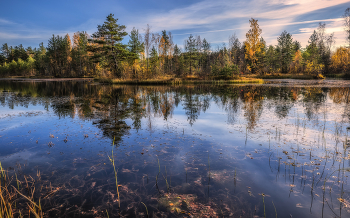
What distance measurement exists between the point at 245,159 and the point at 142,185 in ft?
11.5

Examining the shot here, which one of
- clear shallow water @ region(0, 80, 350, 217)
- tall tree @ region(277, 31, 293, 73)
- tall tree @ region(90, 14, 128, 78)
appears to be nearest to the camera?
clear shallow water @ region(0, 80, 350, 217)

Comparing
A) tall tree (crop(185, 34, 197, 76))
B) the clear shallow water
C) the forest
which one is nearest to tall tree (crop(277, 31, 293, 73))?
the forest

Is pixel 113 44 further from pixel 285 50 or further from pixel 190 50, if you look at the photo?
pixel 285 50

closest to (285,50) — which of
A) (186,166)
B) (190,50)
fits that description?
(190,50)

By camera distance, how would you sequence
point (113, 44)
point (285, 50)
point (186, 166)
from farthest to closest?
1. point (285, 50)
2. point (113, 44)
3. point (186, 166)

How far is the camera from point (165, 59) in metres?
73.9

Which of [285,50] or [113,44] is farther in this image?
[285,50]

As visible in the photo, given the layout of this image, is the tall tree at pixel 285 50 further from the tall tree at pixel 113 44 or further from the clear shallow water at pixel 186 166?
the clear shallow water at pixel 186 166

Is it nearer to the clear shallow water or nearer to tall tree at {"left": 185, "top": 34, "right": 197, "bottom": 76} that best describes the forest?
tall tree at {"left": 185, "top": 34, "right": 197, "bottom": 76}

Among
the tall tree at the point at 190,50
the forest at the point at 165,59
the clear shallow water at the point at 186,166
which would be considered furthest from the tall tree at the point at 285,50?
the clear shallow water at the point at 186,166

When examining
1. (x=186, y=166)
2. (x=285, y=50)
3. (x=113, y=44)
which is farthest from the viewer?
(x=285, y=50)

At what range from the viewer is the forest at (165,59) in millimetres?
45438

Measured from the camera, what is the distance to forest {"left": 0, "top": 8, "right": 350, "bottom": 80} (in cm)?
4544

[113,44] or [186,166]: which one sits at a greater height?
[113,44]
